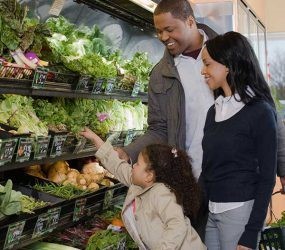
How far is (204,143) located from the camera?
2469 millimetres

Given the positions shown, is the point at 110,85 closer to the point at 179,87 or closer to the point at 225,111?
the point at 179,87

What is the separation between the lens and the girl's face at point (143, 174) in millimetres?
2479

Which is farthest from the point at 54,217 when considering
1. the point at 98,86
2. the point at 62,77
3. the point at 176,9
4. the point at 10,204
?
the point at 176,9

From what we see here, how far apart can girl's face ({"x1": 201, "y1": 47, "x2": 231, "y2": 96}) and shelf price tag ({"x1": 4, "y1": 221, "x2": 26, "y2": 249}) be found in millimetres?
1108

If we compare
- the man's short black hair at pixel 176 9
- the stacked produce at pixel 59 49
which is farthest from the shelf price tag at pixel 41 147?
the man's short black hair at pixel 176 9

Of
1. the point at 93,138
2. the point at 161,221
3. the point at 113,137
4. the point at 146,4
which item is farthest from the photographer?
the point at 146,4

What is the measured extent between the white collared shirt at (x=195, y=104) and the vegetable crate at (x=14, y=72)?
0.97m

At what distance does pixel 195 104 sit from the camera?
2.87 m

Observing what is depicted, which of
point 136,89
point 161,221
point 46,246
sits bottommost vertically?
point 46,246

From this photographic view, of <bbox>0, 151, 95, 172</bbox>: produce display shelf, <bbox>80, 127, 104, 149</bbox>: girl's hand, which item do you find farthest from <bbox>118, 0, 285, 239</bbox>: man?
<bbox>0, 151, 95, 172</bbox>: produce display shelf

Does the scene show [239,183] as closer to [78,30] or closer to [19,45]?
[19,45]

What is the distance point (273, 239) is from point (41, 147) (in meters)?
1.63

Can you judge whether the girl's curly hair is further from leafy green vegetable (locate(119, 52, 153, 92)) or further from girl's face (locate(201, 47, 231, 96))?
leafy green vegetable (locate(119, 52, 153, 92))

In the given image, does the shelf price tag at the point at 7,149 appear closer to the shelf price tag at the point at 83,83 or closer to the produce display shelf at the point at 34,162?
the produce display shelf at the point at 34,162
